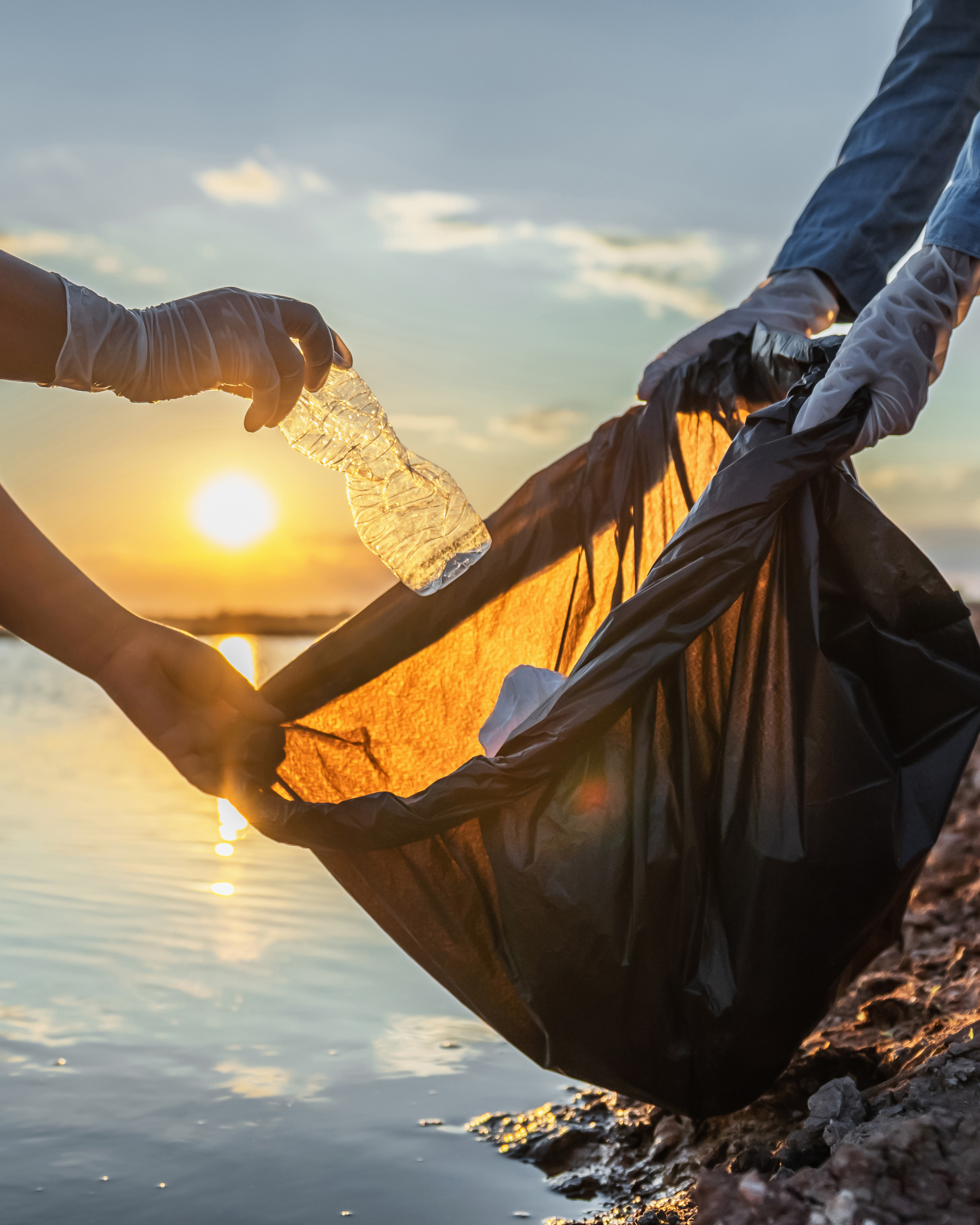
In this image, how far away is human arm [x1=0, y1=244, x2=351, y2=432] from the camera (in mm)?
1496

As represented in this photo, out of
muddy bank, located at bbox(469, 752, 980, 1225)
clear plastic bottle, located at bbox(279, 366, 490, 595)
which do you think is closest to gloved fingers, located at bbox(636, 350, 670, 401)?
clear plastic bottle, located at bbox(279, 366, 490, 595)

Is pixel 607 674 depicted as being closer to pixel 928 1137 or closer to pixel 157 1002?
pixel 928 1137

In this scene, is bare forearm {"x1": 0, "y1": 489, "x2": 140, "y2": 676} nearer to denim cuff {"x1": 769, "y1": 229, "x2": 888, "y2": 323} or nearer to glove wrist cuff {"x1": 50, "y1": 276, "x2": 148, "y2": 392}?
glove wrist cuff {"x1": 50, "y1": 276, "x2": 148, "y2": 392}

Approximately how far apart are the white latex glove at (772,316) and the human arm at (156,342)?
0.81 meters

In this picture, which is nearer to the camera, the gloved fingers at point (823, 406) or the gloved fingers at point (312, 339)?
the gloved fingers at point (823, 406)

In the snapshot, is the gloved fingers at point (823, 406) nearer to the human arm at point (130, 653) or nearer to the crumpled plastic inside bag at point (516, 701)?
the crumpled plastic inside bag at point (516, 701)

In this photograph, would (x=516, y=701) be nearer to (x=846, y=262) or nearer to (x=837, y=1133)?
(x=837, y=1133)

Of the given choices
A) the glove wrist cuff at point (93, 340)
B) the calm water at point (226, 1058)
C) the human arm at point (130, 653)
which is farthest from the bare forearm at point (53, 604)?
the calm water at point (226, 1058)

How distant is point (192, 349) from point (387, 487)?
0.77 meters

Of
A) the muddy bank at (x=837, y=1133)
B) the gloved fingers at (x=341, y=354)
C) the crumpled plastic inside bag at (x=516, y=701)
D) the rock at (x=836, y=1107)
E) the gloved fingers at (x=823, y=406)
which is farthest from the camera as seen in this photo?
the gloved fingers at (x=341, y=354)

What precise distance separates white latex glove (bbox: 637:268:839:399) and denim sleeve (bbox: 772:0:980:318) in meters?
0.04

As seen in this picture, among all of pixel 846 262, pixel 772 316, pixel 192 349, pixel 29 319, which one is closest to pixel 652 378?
pixel 772 316

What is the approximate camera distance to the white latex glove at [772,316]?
214 cm

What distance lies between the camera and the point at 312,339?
1.81 metres
